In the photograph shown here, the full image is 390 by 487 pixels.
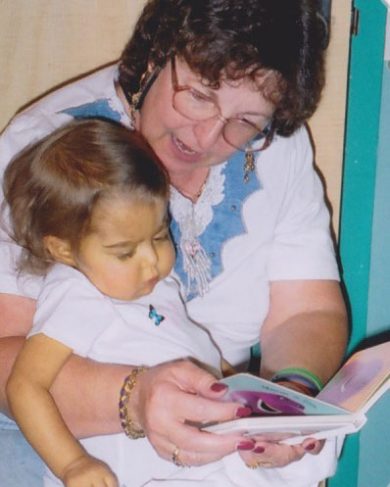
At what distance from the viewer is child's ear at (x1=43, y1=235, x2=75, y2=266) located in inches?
50.9

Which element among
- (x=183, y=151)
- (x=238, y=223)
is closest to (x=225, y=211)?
(x=238, y=223)

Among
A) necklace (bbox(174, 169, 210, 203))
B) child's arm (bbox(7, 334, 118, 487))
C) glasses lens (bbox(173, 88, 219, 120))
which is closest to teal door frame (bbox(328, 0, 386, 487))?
necklace (bbox(174, 169, 210, 203))

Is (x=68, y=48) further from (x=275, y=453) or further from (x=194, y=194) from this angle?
(x=275, y=453)

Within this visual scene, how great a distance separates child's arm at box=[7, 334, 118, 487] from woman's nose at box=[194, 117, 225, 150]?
0.39m

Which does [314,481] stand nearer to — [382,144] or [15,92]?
[382,144]

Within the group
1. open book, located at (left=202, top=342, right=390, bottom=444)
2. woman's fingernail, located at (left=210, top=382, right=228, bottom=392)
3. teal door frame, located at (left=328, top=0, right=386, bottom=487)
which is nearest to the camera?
open book, located at (left=202, top=342, right=390, bottom=444)

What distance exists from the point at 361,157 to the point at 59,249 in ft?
2.35

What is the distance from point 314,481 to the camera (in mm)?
1395

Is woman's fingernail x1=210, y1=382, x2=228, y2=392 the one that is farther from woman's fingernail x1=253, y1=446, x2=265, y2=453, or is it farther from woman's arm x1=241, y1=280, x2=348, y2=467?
woman's arm x1=241, y1=280, x2=348, y2=467

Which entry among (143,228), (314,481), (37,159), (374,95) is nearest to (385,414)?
(314,481)

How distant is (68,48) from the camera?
1723mm

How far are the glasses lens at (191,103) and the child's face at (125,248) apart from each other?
5.6 inches

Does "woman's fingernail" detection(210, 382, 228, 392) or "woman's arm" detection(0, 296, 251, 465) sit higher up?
"woman's fingernail" detection(210, 382, 228, 392)

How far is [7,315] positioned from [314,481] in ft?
1.89
